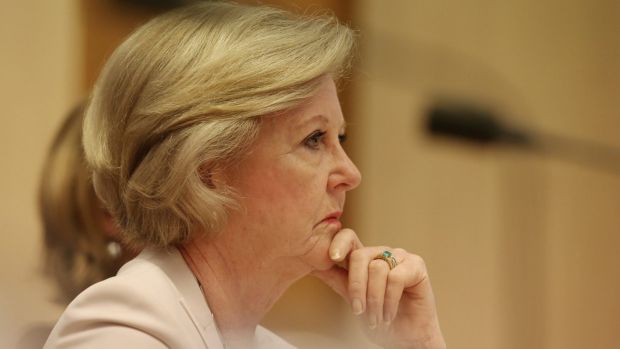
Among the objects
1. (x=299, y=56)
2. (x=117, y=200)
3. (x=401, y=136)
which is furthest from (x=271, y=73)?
(x=401, y=136)

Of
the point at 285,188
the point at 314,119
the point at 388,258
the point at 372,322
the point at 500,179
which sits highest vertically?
the point at 314,119

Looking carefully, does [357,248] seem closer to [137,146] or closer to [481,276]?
[137,146]

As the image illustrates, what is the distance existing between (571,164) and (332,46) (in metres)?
3.38

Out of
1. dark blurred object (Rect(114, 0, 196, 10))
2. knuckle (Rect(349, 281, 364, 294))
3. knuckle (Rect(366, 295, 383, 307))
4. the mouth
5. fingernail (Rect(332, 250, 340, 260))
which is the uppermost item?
dark blurred object (Rect(114, 0, 196, 10))

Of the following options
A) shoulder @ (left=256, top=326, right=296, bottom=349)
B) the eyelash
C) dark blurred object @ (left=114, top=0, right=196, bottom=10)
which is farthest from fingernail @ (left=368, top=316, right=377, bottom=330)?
dark blurred object @ (left=114, top=0, right=196, bottom=10)

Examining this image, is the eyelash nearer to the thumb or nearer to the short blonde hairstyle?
the short blonde hairstyle

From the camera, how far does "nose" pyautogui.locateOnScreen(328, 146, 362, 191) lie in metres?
1.96

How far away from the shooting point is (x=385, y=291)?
6.68 feet

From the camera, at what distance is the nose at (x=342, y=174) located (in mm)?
1958

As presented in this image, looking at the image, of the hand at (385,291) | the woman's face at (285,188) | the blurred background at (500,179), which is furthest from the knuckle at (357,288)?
the blurred background at (500,179)

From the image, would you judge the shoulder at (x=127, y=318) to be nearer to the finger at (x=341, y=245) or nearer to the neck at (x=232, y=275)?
the neck at (x=232, y=275)

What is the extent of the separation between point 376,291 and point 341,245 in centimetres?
11

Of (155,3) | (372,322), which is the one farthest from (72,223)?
(155,3)

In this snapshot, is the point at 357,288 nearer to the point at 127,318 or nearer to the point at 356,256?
the point at 356,256
